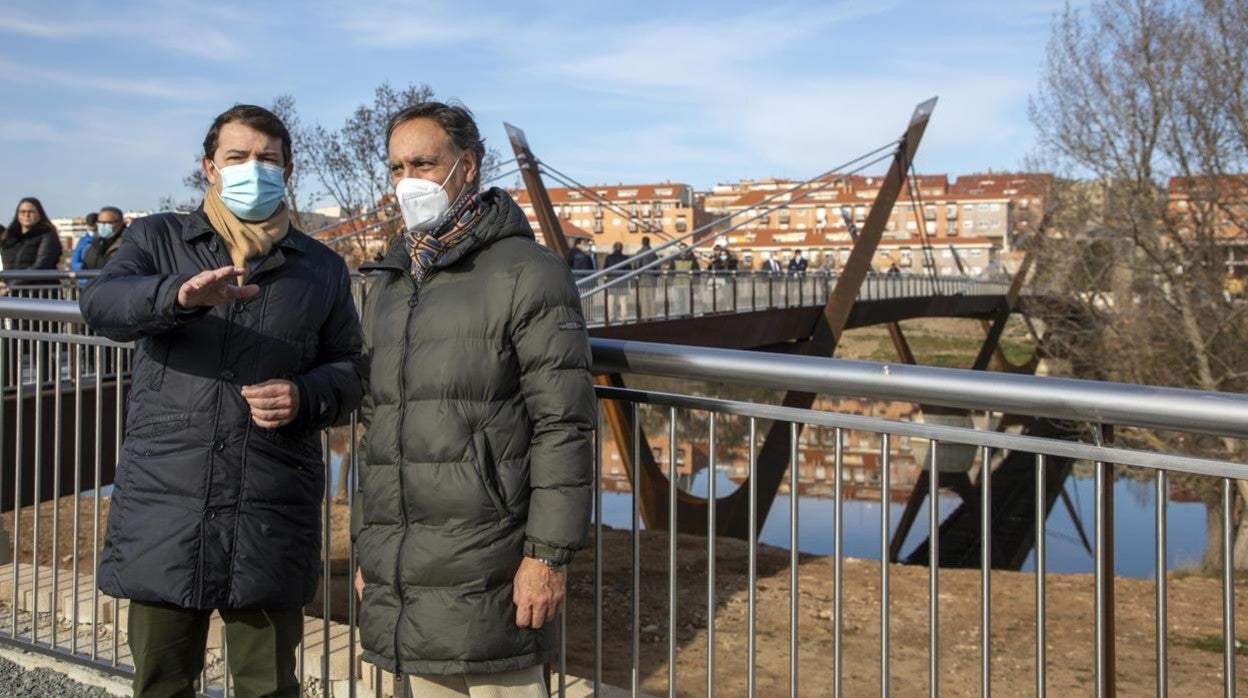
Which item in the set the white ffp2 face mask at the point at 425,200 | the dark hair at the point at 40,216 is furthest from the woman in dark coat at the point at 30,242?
the white ffp2 face mask at the point at 425,200

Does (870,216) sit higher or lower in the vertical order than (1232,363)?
higher

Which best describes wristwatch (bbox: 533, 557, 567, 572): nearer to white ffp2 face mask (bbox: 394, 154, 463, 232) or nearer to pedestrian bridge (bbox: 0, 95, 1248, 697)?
pedestrian bridge (bbox: 0, 95, 1248, 697)

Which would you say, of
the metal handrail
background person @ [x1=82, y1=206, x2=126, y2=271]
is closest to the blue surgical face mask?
the metal handrail

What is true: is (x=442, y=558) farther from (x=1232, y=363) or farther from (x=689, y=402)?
(x=1232, y=363)

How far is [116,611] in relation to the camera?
11.1 feet

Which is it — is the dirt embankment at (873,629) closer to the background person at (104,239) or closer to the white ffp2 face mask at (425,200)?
the background person at (104,239)

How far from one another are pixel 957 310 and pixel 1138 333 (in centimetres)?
1791

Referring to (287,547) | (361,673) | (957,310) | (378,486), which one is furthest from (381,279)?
(957,310)

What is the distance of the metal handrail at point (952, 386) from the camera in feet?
6.00

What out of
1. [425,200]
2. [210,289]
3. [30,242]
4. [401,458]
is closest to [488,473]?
[401,458]

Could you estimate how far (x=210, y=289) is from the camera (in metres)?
2.19

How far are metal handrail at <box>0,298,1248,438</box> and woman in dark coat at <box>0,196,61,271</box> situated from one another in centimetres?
926

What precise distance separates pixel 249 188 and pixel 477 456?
81cm

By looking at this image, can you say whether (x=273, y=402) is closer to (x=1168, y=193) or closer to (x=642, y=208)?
(x=1168, y=193)
